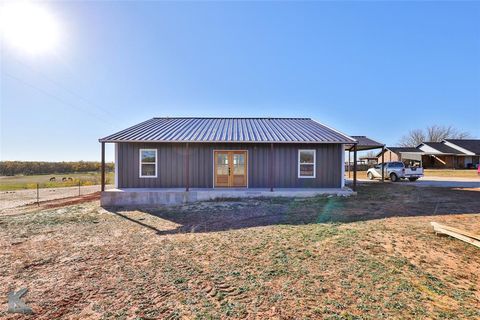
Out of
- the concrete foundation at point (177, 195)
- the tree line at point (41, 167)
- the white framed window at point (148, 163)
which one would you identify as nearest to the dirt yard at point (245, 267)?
the concrete foundation at point (177, 195)

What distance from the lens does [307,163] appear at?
462 inches

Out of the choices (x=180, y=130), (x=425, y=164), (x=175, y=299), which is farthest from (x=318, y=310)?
(x=425, y=164)

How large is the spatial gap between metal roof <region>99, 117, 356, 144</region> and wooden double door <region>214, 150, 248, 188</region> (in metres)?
1.05

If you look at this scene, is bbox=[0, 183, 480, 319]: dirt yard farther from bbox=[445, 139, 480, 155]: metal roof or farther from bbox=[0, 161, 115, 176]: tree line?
bbox=[445, 139, 480, 155]: metal roof

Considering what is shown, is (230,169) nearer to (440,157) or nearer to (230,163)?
(230,163)

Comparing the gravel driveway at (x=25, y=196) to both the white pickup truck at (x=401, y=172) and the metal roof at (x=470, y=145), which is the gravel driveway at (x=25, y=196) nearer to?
the white pickup truck at (x=401, y=172)

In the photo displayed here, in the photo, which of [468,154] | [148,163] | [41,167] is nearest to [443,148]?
[468,154]

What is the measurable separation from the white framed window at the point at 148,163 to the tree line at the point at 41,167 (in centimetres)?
3328

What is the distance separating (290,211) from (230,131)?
5591 millimetres

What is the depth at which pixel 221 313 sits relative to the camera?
9.48ft

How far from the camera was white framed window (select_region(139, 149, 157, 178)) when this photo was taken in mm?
11508

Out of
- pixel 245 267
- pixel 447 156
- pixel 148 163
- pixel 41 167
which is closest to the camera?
pixel 245 267

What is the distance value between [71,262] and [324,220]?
6162 millimetres

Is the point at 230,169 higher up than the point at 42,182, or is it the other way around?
the point at 230,169
